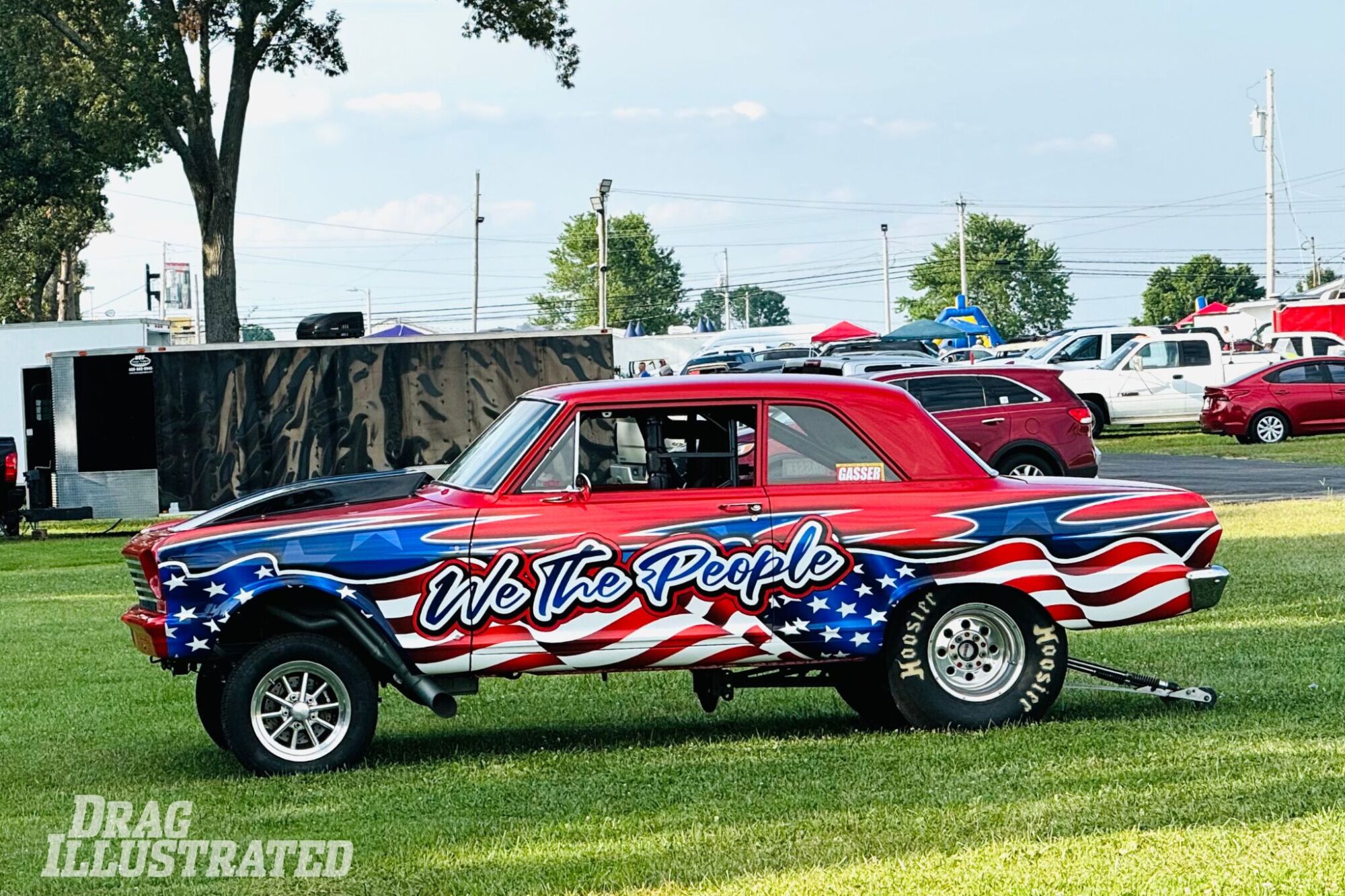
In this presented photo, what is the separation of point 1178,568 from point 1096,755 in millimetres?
1312

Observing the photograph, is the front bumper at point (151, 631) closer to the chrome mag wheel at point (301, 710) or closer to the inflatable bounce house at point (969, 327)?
the chrome mag wheel at point (301, 710)

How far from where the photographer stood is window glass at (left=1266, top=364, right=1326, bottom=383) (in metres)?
34.2

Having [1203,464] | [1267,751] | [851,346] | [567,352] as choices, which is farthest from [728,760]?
[851,346]

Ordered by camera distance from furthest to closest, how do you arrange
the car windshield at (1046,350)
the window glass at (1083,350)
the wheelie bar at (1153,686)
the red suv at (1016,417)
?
the car windshield at (1046,350) → the window glass at (1083,350) → the red suv at (1016,417) → the wheelie bar at (1153,686)

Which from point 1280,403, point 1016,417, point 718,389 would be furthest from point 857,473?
point 1280,403

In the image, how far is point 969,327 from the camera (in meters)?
59.9

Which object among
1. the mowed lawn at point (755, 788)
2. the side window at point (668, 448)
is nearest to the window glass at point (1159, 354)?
the mowed lawn at point (755, 788)

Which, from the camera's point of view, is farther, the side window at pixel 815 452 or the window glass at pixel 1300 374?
the window glass at pixel 1300 374

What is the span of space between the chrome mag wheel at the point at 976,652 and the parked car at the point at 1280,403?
87.9 ft

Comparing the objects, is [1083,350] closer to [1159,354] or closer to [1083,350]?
[1083,350]

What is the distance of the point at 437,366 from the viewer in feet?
79.8

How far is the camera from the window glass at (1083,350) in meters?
38.4

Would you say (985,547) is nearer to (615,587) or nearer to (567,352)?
(615,587)

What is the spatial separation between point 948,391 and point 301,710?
49.0 feet
